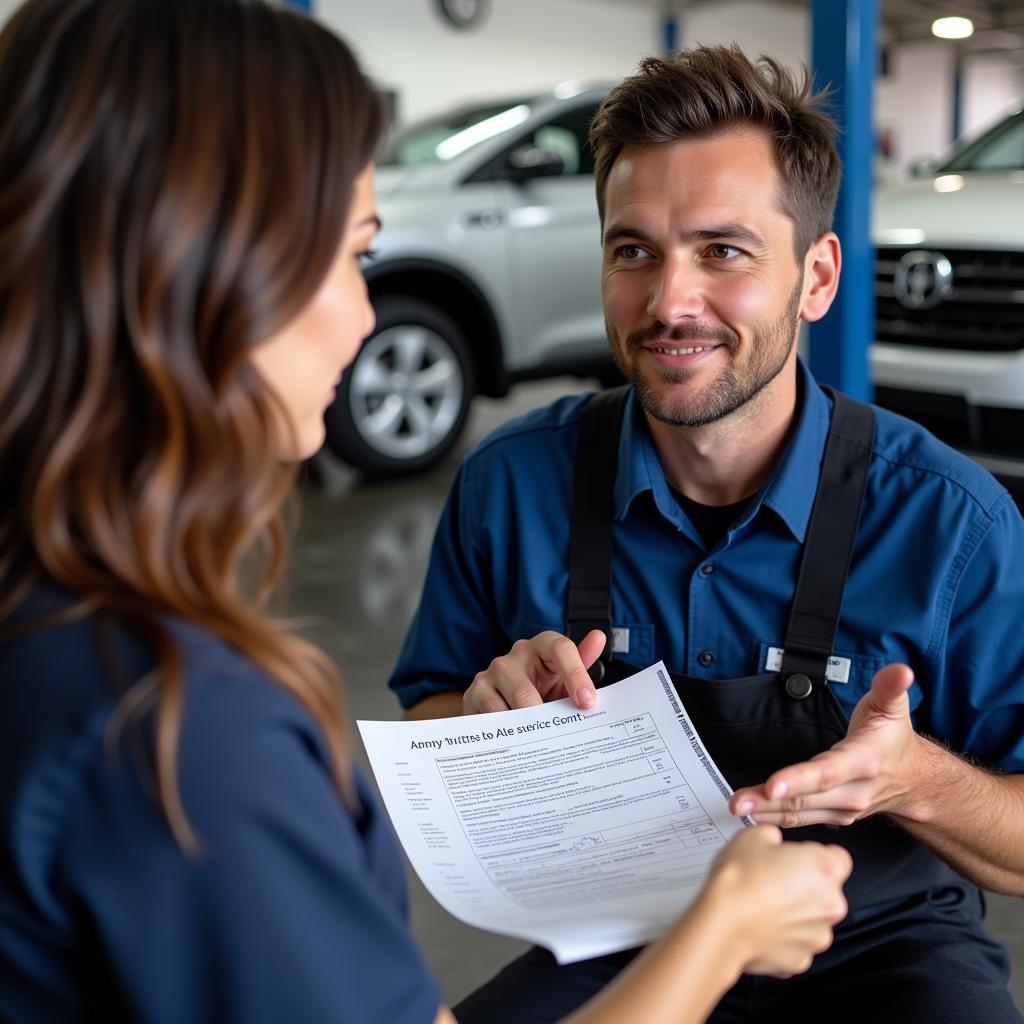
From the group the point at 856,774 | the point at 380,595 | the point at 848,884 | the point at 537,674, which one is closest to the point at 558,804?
the point at 537,674

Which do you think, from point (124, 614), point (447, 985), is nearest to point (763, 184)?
point (124, 614)

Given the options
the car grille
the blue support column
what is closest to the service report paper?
the blue support column

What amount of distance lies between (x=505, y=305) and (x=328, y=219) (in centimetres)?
407

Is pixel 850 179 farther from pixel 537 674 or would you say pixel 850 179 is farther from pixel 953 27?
pixel 953 27

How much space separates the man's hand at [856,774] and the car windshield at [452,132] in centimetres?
398

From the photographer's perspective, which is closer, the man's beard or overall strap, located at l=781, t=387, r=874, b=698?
overall strap, located at l=781, t=387, r=874, b=698

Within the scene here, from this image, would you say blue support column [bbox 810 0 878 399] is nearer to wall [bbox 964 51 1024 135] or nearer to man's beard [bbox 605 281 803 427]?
man's beard [bbox 605 281 803 427]

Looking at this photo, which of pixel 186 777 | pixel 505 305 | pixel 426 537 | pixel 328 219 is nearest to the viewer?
pixel 186 777

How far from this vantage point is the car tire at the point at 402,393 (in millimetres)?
4496

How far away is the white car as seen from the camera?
332cm

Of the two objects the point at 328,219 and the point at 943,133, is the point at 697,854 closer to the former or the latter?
the point at 328,219

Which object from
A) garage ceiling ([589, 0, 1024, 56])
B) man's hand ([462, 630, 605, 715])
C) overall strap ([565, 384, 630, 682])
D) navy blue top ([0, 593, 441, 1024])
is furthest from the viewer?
garage ceiling ([589, 0, 1024, 56])

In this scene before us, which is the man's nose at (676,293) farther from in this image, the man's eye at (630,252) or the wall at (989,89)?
the wall at (989,89)

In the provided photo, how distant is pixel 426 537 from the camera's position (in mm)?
4121
